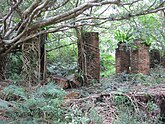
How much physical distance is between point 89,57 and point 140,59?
1.36 meters

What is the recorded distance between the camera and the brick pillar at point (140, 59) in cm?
618

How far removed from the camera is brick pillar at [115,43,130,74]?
6616 mm

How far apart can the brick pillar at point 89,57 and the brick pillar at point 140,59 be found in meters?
1.08

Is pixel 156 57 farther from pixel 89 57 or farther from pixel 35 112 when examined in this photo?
pixel 35 112

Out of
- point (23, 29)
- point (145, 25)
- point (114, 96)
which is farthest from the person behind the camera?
point (145, 25)

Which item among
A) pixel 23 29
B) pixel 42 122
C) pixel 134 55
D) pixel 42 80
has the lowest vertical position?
pixel 42 122

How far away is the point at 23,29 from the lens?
15.4ft

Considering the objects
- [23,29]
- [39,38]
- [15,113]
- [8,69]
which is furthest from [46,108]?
[8,69]

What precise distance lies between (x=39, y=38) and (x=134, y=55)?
238 centimetres

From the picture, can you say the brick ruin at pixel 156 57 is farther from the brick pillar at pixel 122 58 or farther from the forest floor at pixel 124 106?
the forest floor at pixel 124 106

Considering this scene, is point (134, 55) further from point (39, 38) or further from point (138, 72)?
point (39, 38)

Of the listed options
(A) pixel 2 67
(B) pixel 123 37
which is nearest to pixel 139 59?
(B) pixel 123 37

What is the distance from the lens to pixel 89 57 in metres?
5.63

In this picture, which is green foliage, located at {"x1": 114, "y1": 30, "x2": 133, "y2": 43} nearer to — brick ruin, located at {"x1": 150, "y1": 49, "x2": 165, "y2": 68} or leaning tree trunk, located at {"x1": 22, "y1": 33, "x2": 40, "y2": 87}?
brick ruin, located at {"x1": 150, "y1": 49, "x2": 165, "y2": 68}
